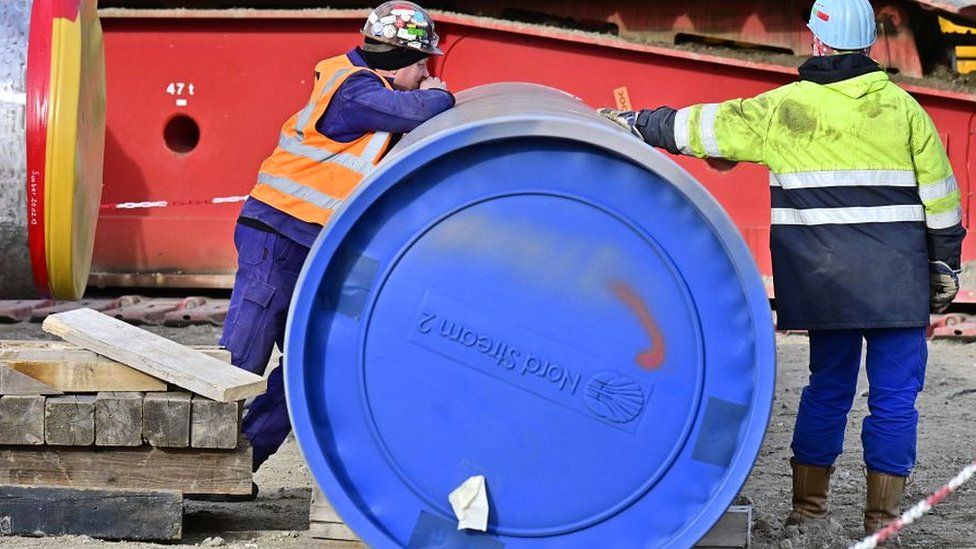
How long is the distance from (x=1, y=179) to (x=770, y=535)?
3030 millimetres

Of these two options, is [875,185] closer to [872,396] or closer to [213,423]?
[872,396]

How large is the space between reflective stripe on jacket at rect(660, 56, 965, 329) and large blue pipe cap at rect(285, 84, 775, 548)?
1046 millimetres

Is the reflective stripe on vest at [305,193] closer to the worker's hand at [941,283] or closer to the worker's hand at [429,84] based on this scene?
the worker's hand at [429,84]

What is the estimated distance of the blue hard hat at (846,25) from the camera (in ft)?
14.9

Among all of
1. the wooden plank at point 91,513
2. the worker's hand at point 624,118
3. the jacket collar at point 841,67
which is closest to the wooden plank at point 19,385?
the wooden plank at point 91,513

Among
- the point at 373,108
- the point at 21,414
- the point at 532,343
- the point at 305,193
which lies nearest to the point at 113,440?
the point at 21,414

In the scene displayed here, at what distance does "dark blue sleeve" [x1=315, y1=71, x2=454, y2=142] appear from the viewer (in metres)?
4.40

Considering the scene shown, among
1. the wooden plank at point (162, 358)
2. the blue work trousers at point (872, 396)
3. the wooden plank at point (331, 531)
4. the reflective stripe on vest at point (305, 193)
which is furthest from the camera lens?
the reflective stripe on vest at point (305, 193)

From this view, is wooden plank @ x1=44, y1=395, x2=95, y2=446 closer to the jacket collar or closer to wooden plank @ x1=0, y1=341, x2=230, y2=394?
wooden plank @ x1=0, y1=341, x2=230, y2=394

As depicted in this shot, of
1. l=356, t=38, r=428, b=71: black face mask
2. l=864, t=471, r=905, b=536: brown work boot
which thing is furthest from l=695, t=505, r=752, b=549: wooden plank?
l=356, t=38, r=428, b=71: black face mask

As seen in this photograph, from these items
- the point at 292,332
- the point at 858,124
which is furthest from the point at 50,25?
the point at 858,124

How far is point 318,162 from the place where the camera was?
464cm

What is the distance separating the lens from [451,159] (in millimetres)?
3547

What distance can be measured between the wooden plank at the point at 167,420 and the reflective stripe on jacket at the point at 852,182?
66.0 inches
